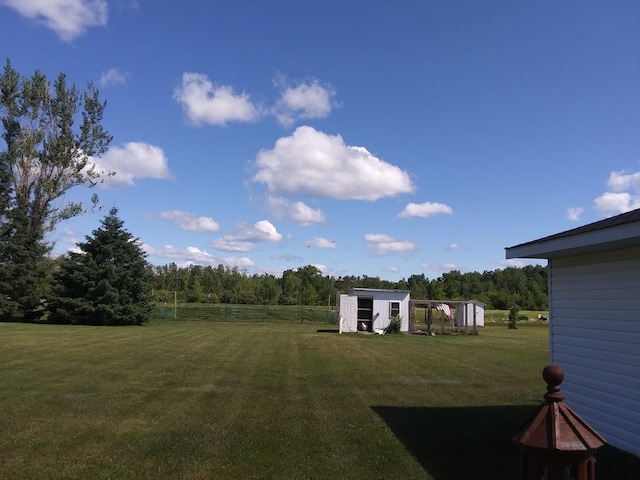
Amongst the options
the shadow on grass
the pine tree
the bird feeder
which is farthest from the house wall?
the pine tree

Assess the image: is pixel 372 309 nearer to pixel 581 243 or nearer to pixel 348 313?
pixel 348 313

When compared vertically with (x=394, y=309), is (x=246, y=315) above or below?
below

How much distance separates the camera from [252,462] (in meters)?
5.83

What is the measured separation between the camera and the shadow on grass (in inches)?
219

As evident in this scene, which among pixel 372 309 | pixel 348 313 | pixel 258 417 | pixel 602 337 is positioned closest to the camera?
pixel 602 337

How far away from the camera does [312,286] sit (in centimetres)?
8575

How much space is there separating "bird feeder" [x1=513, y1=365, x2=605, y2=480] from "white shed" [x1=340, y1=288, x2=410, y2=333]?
85.8 feet

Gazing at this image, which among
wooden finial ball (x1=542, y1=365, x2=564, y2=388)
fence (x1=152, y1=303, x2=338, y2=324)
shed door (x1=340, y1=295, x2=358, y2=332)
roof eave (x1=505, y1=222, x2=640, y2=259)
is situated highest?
roof eave (x1=505, y1=222, x2=640, y2=259)

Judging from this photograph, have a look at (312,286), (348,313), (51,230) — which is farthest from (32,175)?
(312,286)

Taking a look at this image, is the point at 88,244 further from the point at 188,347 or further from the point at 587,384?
A: the point at 587,384

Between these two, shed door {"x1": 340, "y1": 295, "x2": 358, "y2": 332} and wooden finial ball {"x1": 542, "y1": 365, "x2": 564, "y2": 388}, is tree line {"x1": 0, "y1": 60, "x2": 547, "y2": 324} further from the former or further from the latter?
wooden finial ball {"x1": 542, "y1": 365, "x2": 564, "y2": 388}

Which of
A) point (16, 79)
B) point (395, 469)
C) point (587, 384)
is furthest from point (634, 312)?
point (16, 79)

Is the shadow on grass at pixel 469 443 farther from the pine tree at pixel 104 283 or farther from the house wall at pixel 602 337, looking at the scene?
the pine tree at pixel 104 283

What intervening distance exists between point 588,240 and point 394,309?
23.8 m
